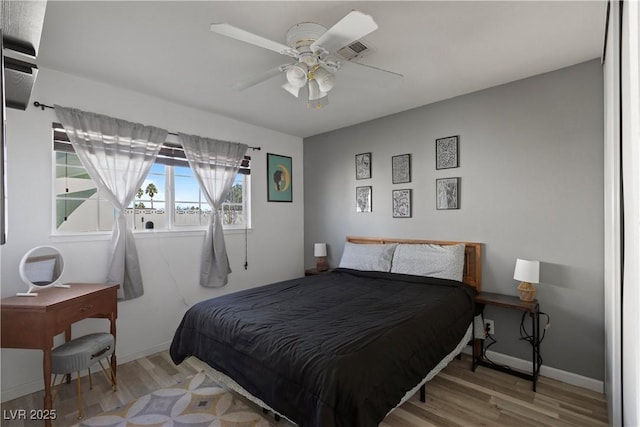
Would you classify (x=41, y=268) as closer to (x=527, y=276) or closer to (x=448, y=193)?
(x=448, y=193)

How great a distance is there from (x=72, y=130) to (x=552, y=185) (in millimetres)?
4133

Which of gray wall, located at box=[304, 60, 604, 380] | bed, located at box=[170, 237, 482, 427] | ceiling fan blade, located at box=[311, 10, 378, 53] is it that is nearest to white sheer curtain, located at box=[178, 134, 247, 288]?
bed, located at box=[170, 237, 482, 427]

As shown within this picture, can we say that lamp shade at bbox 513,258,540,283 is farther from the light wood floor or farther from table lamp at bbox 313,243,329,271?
table lamp at bbox 313,243,329,271

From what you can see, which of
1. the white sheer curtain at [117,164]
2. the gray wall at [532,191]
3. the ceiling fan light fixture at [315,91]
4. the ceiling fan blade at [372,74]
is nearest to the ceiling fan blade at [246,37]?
the ceiling fan light fixture at [315,91]

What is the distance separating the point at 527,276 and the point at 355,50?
7.26ft

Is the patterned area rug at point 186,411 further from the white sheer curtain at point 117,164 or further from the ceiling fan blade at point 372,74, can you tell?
the ceiling fan blade at point 372,74

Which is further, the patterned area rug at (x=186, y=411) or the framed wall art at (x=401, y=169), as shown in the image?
the framed wall art at (x=401, y=169)

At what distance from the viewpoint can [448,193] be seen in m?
3.23

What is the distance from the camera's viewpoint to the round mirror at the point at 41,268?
7.39ft

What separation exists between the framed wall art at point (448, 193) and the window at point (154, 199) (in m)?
2.35

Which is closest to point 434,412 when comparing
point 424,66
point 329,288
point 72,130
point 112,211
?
point 329,288

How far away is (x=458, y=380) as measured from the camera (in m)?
2.61

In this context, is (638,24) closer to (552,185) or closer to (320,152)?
(552,185)

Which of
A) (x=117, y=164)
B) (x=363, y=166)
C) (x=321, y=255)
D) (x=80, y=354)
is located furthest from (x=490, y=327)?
(x=117, y=164)
